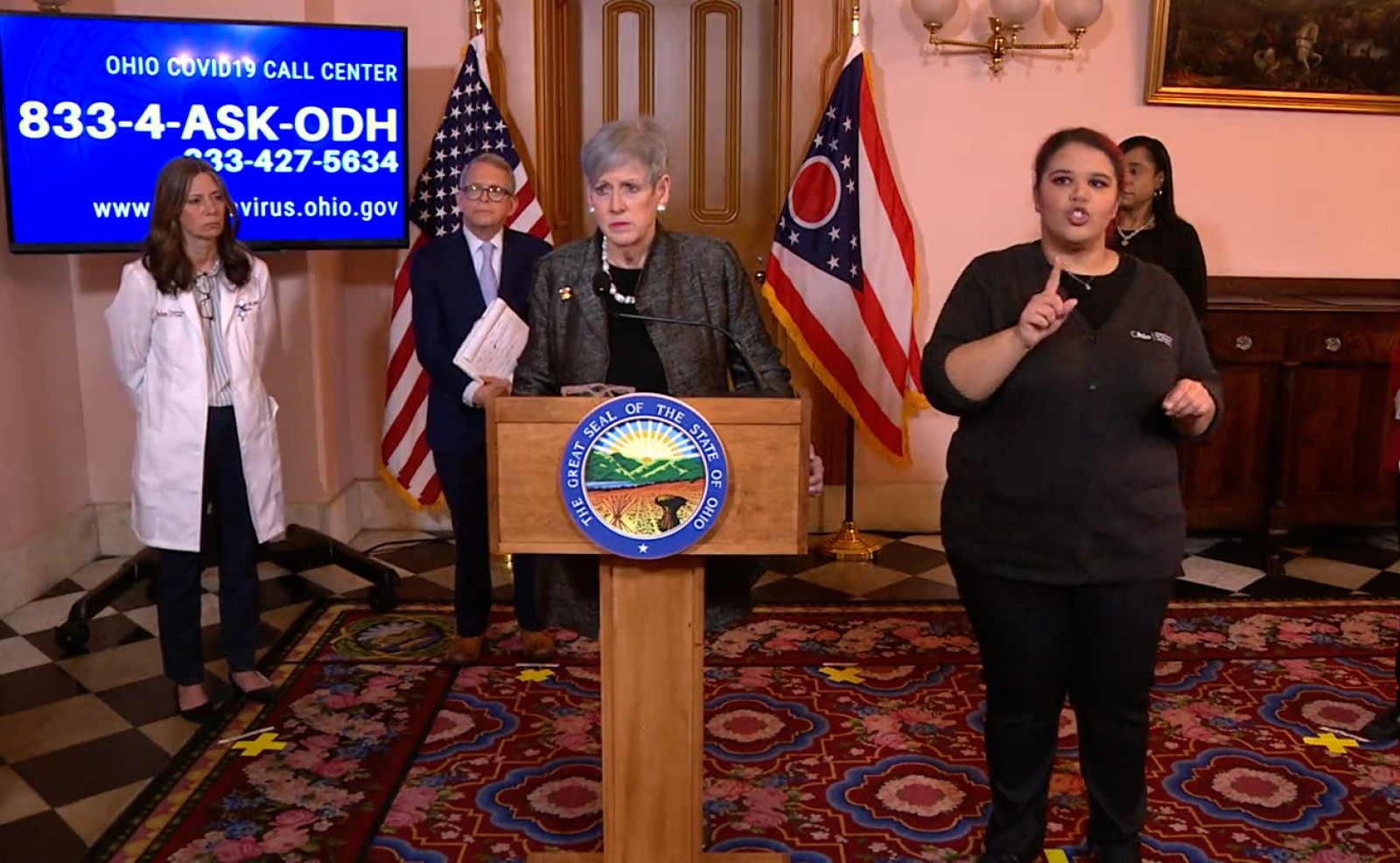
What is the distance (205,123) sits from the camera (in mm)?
3881

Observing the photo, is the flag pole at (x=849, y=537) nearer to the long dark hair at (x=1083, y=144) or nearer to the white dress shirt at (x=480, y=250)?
the white dress shirt at (x=480, y=250)

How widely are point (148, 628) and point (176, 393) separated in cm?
Result: 118

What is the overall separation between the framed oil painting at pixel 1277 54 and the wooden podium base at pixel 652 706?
12.3ft

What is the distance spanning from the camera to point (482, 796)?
109 inches

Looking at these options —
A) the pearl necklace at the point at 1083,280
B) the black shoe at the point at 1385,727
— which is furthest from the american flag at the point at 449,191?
the black shoe at the point at 1385,727

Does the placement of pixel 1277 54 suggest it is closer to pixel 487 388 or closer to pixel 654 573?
pixel 487 388

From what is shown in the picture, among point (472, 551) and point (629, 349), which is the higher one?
point (629, 349)

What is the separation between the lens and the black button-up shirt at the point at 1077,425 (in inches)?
81.1

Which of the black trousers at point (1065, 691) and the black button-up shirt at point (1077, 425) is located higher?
the black button-up shirt at point (1077, 425)

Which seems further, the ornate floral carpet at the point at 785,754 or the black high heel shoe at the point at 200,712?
the black high heel shoe at the point at 200,712

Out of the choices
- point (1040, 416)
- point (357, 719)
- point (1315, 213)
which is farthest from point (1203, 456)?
point (357, 719)

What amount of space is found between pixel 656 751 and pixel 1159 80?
388cm

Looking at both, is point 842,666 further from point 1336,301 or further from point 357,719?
point 1336,301

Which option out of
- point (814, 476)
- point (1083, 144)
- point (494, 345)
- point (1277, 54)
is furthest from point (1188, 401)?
point (1277, 54)
